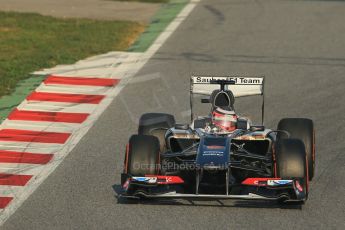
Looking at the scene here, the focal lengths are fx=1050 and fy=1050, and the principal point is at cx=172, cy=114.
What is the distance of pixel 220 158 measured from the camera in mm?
14352

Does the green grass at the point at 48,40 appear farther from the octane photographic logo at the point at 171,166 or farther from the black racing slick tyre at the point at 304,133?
the black racing slick tyre at the point at 304,133

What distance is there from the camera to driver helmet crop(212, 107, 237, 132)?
15633 millimetres

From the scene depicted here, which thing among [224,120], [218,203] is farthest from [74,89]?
[218,203]

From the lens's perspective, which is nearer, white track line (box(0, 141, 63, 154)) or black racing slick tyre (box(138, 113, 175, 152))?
black racing slick tyre (box(138, 113, 175, 152))

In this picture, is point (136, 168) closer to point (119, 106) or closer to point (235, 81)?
point (235, 81)

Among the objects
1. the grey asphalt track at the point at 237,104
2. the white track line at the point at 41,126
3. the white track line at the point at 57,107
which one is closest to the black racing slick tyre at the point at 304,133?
the grey asphalt track at the point at 237,104

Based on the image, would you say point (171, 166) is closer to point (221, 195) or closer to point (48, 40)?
point (221, 195)

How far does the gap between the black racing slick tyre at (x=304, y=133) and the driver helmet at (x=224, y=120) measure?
2.45 ft

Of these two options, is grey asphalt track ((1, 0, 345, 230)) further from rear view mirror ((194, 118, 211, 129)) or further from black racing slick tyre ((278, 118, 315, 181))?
rear view mirror ((194, 118, 211, 129))

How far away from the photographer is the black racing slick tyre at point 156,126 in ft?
53.2

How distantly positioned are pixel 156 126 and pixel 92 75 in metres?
7.94

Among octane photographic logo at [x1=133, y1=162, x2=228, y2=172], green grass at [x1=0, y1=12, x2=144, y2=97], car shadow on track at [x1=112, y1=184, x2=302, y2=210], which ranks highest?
green grass at [x1=0, y1=12, x2=144, y2=97]

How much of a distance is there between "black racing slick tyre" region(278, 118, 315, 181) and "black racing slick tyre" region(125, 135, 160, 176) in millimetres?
2102

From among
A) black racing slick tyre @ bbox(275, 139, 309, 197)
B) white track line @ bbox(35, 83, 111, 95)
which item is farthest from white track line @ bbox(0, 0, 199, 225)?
black racing slick tyre @ bbox(275, 139, 309, 197)
